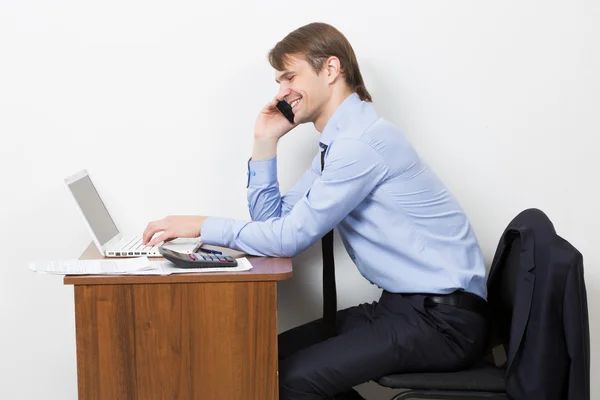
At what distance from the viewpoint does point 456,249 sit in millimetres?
1994

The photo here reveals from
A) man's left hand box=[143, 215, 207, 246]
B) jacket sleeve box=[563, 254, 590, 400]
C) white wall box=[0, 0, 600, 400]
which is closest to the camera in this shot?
jacket sleeve box=[563, 254, 590, 400]

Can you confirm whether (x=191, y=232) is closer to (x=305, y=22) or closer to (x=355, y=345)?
(x=355, y=345)

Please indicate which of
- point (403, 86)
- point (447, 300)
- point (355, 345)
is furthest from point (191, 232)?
point (403, 86)

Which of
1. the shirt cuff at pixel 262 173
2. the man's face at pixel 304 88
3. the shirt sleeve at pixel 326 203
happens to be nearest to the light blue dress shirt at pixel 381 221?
the shirt sleeve at pixel 326 203

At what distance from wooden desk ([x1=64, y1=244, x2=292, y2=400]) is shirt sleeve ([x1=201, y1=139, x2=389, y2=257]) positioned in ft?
0.40

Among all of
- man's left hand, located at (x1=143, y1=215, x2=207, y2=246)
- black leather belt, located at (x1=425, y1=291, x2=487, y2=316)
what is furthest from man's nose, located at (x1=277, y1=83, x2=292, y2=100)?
black leather belt, located at (x1=425, y1=291, x2=487, y2=316)

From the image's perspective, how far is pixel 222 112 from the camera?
8.16 ft

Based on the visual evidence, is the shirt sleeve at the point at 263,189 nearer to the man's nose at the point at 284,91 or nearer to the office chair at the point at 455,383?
the man's nose at the point at 284,91

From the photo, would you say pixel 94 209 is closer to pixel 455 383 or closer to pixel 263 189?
pixel 263 189

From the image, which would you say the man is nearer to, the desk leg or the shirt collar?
the shirt collar

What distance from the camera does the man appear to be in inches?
74.1

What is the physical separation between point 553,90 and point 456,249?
822mm

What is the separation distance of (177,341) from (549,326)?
2.76 feet

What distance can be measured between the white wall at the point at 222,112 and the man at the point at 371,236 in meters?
0.39
